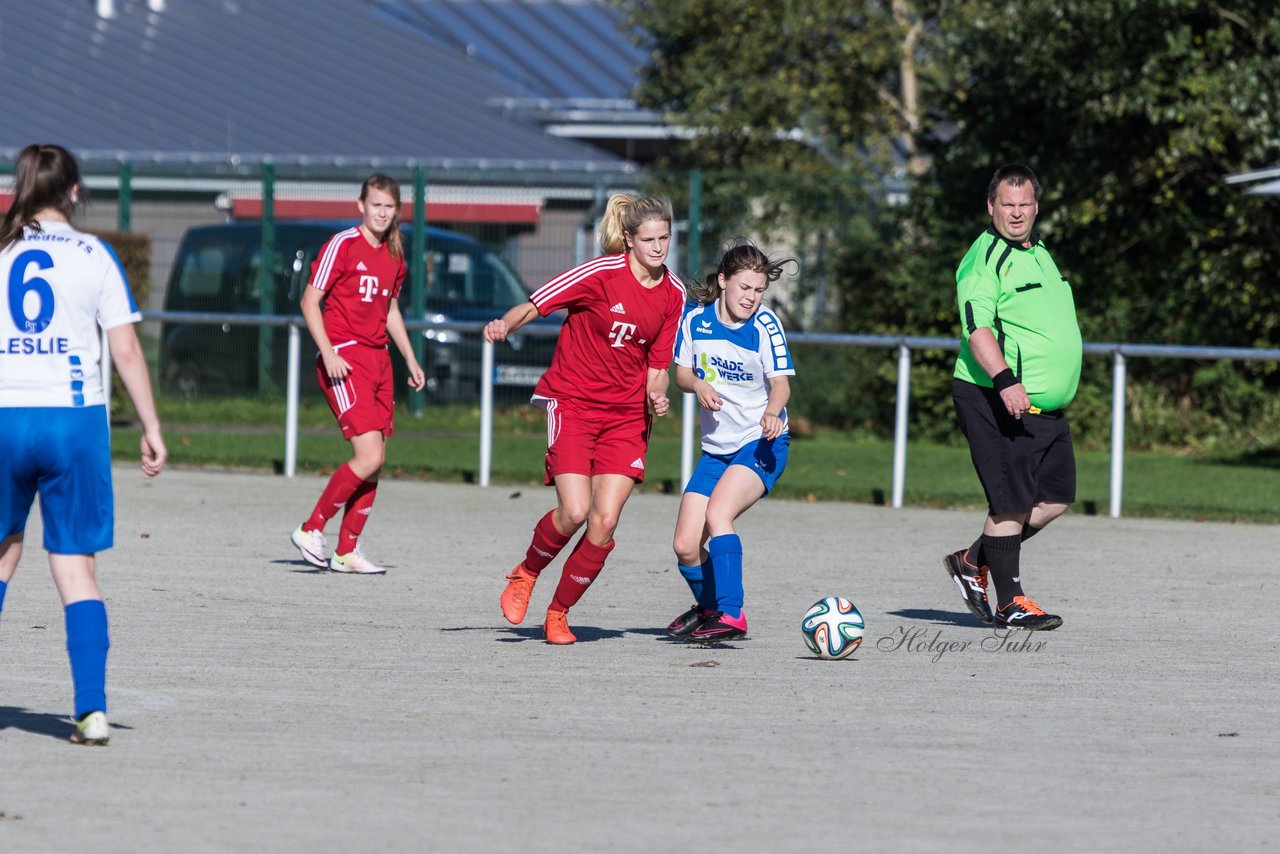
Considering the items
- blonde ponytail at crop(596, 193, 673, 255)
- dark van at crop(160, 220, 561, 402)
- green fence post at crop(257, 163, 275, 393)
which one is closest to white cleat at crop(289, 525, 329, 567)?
blonde ponytail at crop(596, 193, 673, 255)

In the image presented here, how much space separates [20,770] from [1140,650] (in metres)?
4.46

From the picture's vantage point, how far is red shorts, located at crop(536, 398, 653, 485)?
7.88m

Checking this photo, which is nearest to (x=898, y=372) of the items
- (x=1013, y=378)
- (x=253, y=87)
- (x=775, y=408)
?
(x=1013, y=378)

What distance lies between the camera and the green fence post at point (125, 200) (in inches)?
834

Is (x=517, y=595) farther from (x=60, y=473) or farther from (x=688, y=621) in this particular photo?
(x=60, y=473)

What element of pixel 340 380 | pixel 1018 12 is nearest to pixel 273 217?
pixel 1018 12

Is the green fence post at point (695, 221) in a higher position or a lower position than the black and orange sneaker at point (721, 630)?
higher

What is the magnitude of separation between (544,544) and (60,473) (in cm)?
272

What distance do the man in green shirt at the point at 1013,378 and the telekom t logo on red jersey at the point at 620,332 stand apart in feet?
4.85

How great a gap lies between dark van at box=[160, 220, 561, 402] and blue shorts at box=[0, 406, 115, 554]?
13.1 m

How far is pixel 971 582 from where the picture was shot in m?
8.65

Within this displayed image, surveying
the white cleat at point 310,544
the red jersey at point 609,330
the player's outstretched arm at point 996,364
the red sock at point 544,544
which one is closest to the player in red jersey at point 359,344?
the white cleat at point 310,544

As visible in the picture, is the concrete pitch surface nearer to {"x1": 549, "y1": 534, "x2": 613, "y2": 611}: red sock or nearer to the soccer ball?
the soccer ball

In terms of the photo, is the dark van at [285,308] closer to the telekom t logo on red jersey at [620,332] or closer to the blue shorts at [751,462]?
the blue shorts at [751,462]
